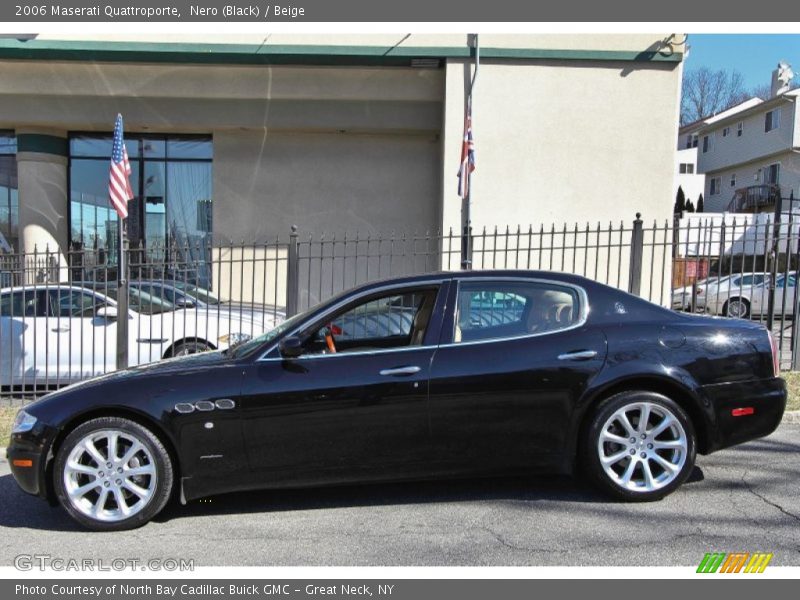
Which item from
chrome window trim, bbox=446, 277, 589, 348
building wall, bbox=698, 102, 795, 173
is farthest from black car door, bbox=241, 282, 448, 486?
building wall, bbox=698, 102, 795, 173

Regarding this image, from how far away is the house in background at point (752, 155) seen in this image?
31.3 meters

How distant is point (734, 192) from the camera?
36.2 meters

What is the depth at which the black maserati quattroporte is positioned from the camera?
4.09 metres

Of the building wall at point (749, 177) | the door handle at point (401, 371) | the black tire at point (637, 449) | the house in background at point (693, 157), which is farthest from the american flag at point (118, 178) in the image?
the house in background at point (693, 157)

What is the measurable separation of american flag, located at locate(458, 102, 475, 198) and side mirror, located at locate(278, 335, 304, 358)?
25.5 feet

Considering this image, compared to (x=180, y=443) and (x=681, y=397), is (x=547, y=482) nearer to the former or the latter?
(x=681, y=397)

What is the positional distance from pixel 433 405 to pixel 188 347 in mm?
4923

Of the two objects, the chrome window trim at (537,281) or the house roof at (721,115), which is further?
the house roof at (721,115)

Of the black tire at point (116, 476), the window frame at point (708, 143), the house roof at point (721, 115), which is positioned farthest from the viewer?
the window frame at point (708, 143)

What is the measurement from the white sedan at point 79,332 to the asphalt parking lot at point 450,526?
3373mm

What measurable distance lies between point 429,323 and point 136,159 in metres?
12.8

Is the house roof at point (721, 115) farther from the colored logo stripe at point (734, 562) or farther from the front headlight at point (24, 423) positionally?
Answer: the front headlight at point (24, 423)

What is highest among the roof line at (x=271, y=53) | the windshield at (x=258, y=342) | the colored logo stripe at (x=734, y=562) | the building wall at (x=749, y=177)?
the building wall at (x=749, y=177)
